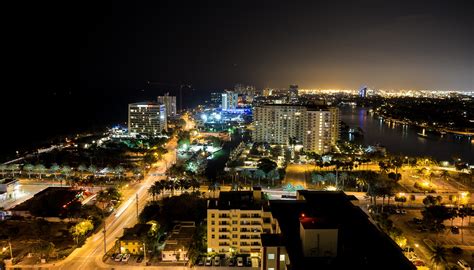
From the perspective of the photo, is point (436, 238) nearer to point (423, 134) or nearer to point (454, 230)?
point (454, 230)

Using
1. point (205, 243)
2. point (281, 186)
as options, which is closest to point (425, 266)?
point (205, 243)

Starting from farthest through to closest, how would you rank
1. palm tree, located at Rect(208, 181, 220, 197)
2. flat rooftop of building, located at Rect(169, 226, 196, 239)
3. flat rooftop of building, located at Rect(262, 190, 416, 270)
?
palm tree, located at Rect(208, 181, 220, 197), flat rooftop of building, located at Rect(169, 226, 196, 239), flat rooftop of building, located at Rect(262, 190, 416, 270)

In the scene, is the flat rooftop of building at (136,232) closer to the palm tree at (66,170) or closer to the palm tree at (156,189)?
the palm tree at (156,189)

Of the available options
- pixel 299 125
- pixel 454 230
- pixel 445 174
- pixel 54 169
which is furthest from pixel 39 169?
pixel 445 174

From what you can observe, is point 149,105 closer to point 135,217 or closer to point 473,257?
point 135,217

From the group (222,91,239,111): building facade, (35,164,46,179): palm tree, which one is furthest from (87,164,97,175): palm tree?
(222,91,239,111): building facade

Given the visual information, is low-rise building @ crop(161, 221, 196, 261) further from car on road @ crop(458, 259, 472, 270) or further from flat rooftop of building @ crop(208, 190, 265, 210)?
car on road @ crop(458, 259, 472, 270)

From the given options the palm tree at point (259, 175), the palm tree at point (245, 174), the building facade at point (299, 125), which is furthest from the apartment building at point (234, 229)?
the building facade at point (299, 125)

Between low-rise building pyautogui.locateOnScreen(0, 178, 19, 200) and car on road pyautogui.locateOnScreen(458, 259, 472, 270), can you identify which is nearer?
car on road pyautogui.locateOnScreen(458, 259, 472, 270)
